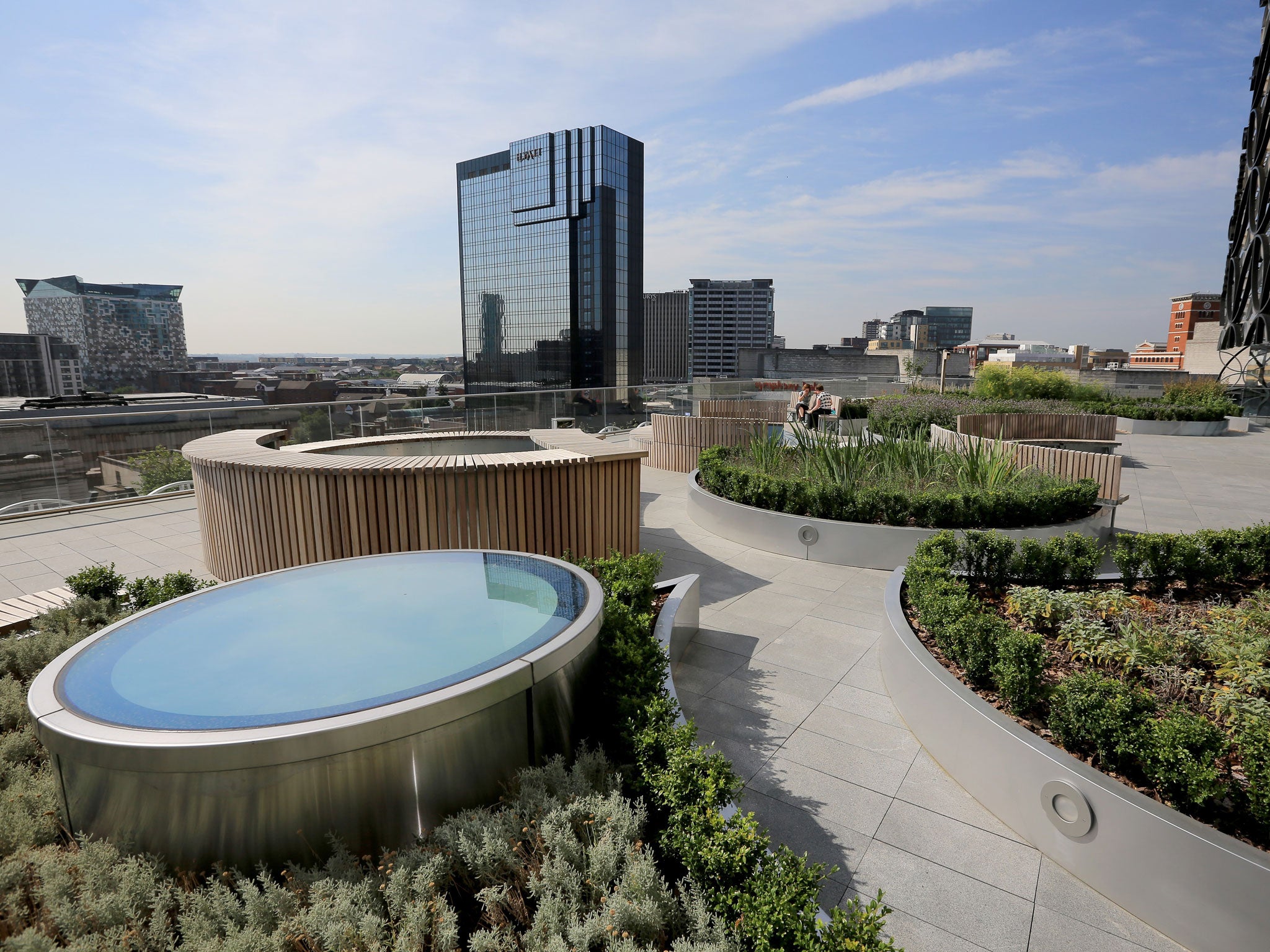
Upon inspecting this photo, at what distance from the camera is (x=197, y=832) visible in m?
2.37

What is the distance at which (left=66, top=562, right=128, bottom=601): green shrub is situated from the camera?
16.1ft

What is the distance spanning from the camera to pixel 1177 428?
19969 mm

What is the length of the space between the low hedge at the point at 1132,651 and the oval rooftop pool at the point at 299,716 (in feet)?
7.49

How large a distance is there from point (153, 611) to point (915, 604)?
185 inches

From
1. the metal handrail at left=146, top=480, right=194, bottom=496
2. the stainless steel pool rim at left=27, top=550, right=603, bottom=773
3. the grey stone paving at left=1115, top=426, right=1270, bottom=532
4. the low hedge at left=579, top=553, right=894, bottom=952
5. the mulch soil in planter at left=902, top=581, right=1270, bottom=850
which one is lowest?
the grey stone paving at left=1115, top=426, right=1270, bottom=532

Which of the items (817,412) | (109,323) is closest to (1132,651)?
(817,412)

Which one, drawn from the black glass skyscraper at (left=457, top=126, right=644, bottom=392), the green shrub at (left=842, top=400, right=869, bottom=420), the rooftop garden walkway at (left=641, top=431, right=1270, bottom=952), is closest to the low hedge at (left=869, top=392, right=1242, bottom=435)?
the green shrub at (left=842, top=400, right=869, bottom=420)

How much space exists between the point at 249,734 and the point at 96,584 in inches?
147

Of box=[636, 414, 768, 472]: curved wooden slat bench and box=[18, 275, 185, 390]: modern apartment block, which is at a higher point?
box=[18, 275, 185, 390]: modern apartment block

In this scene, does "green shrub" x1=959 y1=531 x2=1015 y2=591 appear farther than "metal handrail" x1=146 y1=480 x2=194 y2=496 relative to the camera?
No

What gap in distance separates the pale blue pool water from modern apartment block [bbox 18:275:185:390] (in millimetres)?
94863

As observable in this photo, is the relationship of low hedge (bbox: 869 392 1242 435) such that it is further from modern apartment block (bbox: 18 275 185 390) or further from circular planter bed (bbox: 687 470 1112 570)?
modern apartment block (bbox: 18 275 185 390)

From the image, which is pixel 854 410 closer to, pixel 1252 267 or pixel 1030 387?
Result: pixel 1030 387

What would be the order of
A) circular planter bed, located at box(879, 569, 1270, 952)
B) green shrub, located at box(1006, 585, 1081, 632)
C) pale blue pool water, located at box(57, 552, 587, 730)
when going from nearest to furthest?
1. circular planter bed, located at box(879, 569, 1270, 952)
2. pale blue pool water, located at box(57, 552, 587, 730)
3. green shrub, located at box(1006, 585, 1081, 632)
